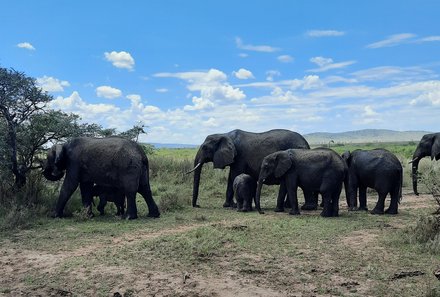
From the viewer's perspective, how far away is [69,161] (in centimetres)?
1322

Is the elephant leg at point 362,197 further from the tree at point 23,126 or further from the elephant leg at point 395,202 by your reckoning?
the tree at point 23,126

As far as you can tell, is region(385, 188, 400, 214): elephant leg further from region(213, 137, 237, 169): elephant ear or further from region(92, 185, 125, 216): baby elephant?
Result: region(92, 185, 125, 216): baby elephant

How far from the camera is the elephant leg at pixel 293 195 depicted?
44.5 ft

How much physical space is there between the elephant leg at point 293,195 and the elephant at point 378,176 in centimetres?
170

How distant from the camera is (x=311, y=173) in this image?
13352mm

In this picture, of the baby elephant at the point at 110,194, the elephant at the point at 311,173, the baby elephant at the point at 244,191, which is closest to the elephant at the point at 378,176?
the elephant at the point at 311,173

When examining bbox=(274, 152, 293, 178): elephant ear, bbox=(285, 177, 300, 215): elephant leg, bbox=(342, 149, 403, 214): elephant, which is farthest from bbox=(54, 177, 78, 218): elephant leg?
bbox=(342, 149, 403, 214): elephant

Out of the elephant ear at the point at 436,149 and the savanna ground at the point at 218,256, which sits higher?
the elephant ear at the point at 436,149

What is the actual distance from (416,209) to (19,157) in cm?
1168

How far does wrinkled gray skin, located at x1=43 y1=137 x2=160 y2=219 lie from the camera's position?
12766mm

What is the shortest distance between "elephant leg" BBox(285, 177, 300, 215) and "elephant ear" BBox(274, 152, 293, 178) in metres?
0.27

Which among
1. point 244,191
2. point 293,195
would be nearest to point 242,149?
point 244,191

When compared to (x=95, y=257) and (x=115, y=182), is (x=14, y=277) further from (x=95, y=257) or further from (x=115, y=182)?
(x=115, y=182)

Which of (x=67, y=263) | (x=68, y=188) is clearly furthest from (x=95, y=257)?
(x=68, y=188)
